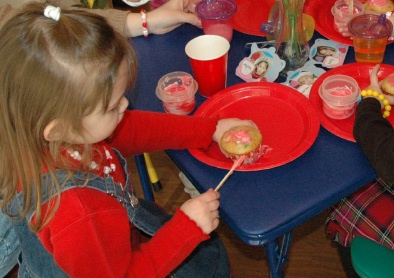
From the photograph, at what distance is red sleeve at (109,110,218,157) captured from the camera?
1103mm

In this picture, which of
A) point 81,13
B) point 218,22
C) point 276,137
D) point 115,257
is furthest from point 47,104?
point 218,22

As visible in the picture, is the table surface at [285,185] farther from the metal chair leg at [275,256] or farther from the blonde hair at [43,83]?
the blonde hair at [43,83]

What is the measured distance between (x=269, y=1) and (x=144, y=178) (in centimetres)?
68

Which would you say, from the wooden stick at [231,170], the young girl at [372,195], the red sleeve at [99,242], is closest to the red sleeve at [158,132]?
the wooden stick at [231,170]

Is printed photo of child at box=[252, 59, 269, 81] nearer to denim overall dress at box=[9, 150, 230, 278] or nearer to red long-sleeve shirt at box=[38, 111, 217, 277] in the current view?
red long-sleeve shirt at box=[38, 111, 217, 277]

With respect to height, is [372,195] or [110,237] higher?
[110,237]

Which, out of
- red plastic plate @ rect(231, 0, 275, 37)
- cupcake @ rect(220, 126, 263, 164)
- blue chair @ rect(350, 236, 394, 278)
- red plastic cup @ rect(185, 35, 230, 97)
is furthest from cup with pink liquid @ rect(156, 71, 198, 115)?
blue chair @ rect(350, 236, 394, 278)

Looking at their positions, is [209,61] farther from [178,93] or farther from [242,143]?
[242,143]

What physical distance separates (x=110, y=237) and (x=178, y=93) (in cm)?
40

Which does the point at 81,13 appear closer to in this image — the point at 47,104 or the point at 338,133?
the point at 47,104

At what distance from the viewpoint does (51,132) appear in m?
0.87

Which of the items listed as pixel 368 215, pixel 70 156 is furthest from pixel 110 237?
pixel 368 215

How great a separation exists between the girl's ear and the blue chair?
1.85 ft

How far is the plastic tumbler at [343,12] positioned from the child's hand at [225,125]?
389mm
